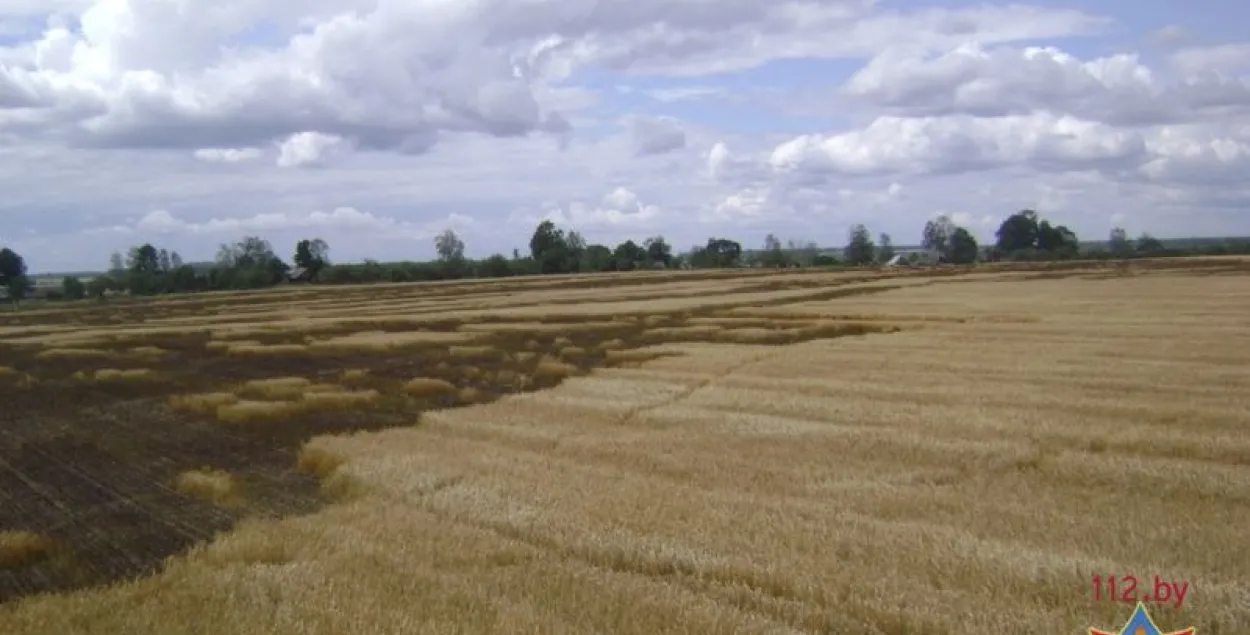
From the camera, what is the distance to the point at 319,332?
4197cm

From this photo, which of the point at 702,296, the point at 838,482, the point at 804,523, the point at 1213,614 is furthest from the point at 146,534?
the point at 702,296

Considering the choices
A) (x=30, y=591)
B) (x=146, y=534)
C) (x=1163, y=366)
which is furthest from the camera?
(x=1163, y=366)

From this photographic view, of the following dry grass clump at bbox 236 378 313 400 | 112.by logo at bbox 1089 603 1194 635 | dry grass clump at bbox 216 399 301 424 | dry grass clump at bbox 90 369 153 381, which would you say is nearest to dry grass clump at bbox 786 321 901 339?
dry grass clump at bbox 236 378 313 400

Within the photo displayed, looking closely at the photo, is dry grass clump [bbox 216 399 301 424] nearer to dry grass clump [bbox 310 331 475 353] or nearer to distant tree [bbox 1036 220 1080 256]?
dry grass clump [bbox 310 331 475 353]

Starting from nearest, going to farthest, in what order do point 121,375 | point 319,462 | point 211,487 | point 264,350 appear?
point 211,487 < point 319,462 < point 121,375 < point 264,350

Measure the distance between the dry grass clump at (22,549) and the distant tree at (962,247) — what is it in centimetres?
14978

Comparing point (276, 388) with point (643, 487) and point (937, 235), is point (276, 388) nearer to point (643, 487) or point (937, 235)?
point (643, 487)

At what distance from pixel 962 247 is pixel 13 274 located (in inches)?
4780

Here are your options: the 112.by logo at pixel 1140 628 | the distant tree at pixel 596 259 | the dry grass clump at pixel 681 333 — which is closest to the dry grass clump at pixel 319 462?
the 112.by logo at pixel 1140 628

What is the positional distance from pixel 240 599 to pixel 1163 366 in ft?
66.6

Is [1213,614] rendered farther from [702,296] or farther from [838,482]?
[702,296]

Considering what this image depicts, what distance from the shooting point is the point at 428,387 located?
24844 mm

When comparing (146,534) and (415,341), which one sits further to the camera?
(415,341)

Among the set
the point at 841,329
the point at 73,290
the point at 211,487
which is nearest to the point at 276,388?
the point at 211,487
